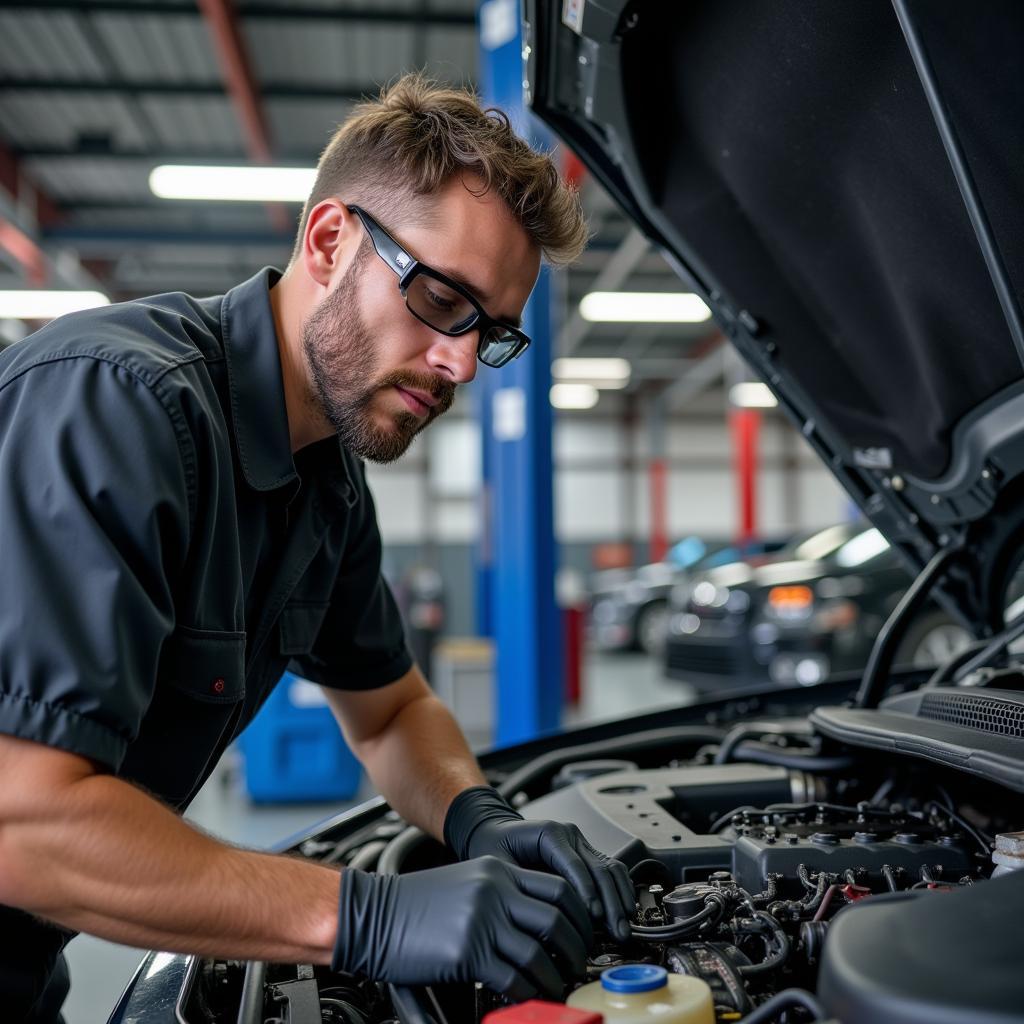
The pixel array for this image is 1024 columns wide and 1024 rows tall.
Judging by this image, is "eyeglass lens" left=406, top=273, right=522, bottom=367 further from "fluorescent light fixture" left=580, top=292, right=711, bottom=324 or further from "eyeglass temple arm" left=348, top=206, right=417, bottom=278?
"fluorescent light fixture" left=580, top=292, right=711, bottom=324

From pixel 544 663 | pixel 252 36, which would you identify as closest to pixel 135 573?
pixel 544 663

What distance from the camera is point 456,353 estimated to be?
1160 mm

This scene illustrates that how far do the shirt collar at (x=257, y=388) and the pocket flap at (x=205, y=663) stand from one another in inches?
7.4

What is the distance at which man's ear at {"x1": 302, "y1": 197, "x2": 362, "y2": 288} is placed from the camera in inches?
46.1

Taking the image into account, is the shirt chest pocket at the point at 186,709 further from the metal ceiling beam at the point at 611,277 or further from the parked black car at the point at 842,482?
the metal ceiling beam at the point at 611,277

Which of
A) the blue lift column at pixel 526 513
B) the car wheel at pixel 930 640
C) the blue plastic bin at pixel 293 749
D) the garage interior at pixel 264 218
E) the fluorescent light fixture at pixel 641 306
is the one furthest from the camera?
the fluorescent light fixture at pixel 641 306

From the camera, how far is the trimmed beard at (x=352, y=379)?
1161 mm

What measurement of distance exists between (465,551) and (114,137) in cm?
1037

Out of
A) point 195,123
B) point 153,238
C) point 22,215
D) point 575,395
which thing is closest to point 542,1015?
point 195,123

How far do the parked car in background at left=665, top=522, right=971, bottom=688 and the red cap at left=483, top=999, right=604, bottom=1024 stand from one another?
4142mm

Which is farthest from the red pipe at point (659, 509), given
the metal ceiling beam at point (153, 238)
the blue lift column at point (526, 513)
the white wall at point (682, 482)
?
the blue lift column at point (526, 513)

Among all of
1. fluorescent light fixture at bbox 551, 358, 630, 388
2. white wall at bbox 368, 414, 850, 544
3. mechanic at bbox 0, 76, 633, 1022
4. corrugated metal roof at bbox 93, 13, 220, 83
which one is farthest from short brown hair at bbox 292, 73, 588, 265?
white wall at bbox 368, 414, 850, 544

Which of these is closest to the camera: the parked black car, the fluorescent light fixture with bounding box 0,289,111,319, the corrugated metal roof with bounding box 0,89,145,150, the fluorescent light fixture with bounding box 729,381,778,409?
the parked black car

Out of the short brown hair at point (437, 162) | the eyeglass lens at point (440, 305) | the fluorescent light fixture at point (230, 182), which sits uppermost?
the fluorescent light fixture at point (230, 182)
